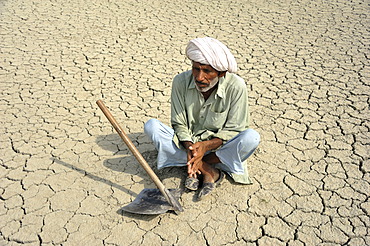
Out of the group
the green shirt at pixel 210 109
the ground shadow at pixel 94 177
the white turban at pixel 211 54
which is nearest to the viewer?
the white turban at pixel 211 54

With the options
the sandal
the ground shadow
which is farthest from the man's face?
the ground shadow

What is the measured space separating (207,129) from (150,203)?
0.74m

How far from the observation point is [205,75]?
261 centimetres

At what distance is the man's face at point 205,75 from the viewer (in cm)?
259

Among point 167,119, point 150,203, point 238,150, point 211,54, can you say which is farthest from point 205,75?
point 167,119

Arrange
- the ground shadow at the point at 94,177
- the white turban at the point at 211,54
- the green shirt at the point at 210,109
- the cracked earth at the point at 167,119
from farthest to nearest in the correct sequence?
the ground shadow at the point at 94,177 < the green shirt at the point at 210,109 < the cracked earth at the point at 167,119 < the white turban at the point at 211,54

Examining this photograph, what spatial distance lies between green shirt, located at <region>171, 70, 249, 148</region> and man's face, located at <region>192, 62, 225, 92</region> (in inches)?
3.5

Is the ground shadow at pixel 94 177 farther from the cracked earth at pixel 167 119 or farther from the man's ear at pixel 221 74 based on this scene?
the man's ear at pixel 221 74

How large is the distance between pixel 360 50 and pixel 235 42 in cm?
172

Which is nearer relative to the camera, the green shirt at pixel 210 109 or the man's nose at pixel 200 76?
the man's nose at pixel 200 76

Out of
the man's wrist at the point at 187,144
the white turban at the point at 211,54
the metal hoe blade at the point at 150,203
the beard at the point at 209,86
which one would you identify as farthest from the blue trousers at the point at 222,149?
the white turban at the point at 211,54

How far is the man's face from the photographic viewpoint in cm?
259

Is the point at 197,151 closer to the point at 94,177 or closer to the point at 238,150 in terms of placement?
the point at 238,150

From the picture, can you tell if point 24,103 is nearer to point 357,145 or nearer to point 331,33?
point 357,145
